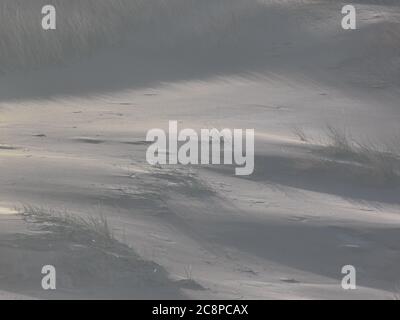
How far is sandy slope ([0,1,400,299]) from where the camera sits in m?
7.88

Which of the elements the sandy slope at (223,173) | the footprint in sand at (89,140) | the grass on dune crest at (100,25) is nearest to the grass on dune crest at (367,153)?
the sandy slope at (223,173)

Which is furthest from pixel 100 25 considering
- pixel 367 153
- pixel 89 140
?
pixel 367 153

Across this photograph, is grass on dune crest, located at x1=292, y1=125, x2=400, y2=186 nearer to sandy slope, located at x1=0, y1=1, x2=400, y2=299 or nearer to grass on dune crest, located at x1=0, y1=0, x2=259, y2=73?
sandy slope, located at x1=0, y1=1, x2=400, y2=299

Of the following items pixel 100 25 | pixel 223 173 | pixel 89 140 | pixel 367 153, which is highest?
pixel 100 25

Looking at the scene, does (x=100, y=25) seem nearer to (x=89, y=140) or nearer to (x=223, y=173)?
(x=89, y=140)

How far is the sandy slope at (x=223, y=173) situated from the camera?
7.88 m

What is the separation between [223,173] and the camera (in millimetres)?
10570

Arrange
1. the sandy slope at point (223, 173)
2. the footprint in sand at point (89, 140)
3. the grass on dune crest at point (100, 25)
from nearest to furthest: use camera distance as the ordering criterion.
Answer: the sandy slope at point (223, 173), the footprint in sand at point (89, 140), the grass on dune crest at point (100, 25)

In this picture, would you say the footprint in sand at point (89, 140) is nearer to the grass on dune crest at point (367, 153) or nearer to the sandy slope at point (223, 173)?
the sandy slope at point (223, 173)

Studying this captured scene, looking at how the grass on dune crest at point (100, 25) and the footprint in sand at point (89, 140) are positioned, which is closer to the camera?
the footprint in sand at point (89, 140)

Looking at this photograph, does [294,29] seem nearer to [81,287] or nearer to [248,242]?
[248,242]

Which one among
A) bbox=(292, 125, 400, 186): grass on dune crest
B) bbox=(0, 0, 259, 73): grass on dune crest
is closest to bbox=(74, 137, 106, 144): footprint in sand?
bbox=(292, 125, 400, 186): grass on dune crest

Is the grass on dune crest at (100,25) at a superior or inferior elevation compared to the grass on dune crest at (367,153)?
superior

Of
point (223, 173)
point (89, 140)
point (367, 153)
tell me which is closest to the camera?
point (223, 173)
